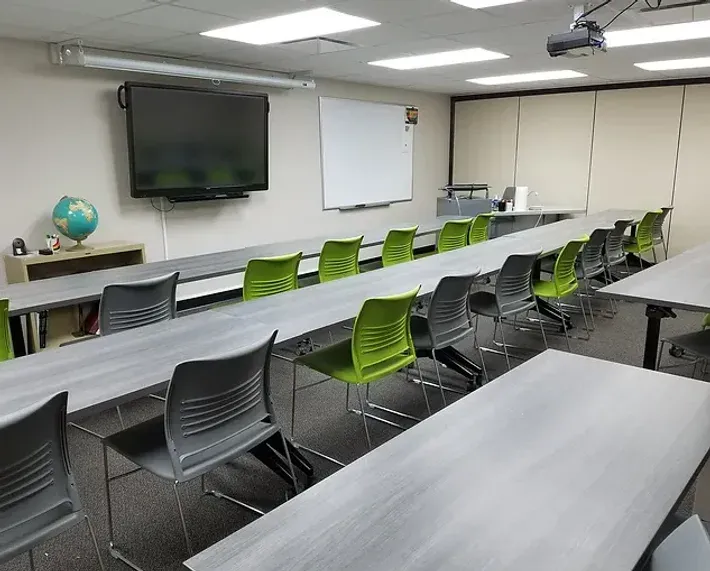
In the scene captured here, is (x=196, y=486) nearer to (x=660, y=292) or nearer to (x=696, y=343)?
(x=660, y=292)

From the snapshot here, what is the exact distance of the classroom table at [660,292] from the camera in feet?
9.91

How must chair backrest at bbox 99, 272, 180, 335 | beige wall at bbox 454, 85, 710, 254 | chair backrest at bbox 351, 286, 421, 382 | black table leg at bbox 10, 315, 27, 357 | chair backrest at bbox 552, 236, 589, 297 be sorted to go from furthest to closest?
beige wall at bbox 454, 85, 710, 254
chair backrest at bbox 552, 236, 589, 297
black table leg at bbox 10, 315, 27, 357
chair backrest at bbox 99, 272, 180, 335
chair backrest at bbox 351, 286, 421, 382

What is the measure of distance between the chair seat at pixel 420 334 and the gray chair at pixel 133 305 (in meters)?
1.54

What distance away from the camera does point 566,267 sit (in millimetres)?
4566

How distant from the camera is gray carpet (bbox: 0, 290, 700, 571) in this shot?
2324 millimetres

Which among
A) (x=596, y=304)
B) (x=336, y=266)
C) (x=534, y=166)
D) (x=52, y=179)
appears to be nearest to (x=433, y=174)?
(x=534, y=166)

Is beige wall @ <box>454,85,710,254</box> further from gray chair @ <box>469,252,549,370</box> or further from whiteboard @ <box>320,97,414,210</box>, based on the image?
gray chair @ <box>469,252,549,370</box>

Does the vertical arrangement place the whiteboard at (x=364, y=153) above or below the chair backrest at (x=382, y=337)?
above

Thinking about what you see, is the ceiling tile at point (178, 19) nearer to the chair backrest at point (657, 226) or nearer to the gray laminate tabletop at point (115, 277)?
the gray laminate tabletop at point (115, 277)

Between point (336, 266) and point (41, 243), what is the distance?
2728 millimetres

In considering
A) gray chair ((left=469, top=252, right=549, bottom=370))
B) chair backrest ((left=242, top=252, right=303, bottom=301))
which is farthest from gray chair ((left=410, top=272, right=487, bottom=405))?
chair backrest ((left=242, top=252, right=303, bottom=301))

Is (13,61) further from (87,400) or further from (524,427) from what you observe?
(524,427)

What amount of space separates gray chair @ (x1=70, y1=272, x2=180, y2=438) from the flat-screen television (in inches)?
95.5

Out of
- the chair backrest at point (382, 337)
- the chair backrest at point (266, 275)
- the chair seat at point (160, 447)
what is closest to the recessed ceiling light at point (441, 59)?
the chair backrest at point (266, 275)
